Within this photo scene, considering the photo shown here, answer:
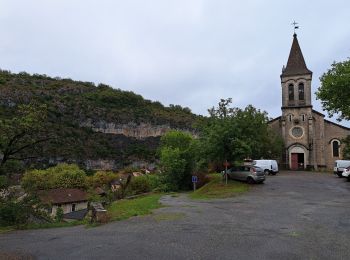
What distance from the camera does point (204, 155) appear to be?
3388 centimetres

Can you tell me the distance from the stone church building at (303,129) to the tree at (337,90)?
1877cm

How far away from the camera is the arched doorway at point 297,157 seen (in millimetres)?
56875

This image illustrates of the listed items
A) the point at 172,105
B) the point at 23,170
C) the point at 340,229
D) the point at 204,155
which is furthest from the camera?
the point at 172,105

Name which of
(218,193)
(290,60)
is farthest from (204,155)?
(290,60)

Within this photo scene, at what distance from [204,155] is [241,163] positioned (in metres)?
3.49

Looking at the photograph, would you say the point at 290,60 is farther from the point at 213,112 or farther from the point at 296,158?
the point at 213,112

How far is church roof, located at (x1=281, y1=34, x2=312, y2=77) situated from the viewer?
58116 mm

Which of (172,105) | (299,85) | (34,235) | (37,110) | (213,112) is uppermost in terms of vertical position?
(172,105)

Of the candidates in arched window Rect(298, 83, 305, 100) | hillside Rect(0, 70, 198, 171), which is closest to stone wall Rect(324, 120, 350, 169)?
arched window Rect(298, 83, 305, 100)

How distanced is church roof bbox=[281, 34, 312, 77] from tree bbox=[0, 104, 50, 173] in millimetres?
50257

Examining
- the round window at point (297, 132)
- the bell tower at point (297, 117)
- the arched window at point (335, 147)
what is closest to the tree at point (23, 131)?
the bell tower at point (297, 117)

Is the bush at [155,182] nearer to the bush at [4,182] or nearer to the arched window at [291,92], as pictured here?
the bush at [4,182]

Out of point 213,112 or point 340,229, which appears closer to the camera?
Result: point 340,229

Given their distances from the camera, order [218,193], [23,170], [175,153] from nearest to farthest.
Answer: [23,170], [218,193], [175,153]
